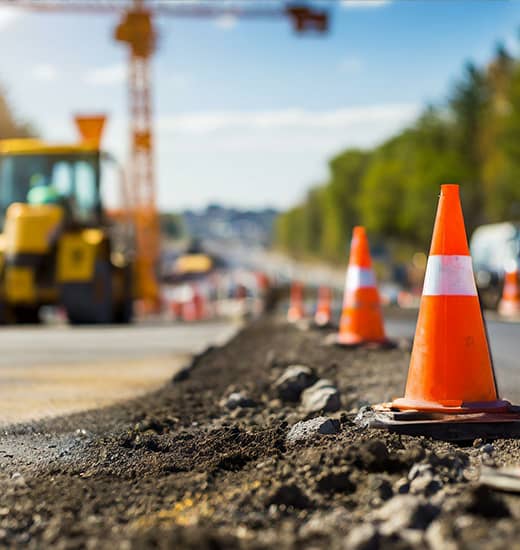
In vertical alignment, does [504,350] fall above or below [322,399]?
below

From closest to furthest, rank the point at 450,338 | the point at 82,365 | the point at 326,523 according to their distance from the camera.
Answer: the point at 326,523 → the point at 450,338 → the point at 82,365

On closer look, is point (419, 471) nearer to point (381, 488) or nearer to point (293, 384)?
point (381, 488)

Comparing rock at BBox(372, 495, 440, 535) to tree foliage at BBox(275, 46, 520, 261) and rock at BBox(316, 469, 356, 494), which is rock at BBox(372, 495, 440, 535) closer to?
rock at BBox(316, 469, 356, 494)

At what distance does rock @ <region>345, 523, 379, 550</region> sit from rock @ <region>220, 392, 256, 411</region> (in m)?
3.46

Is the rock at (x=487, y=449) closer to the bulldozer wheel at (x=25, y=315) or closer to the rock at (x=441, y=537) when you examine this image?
the rock at (x=441, y=537)

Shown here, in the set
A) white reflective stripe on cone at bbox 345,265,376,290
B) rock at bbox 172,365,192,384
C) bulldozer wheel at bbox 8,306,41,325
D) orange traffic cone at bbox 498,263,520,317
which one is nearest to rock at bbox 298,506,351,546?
rock at bbox 172,365,192,384

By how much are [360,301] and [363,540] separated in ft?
19.8

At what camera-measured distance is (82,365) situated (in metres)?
9.41

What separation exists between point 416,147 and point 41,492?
69.7m

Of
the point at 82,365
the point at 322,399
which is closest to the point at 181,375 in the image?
the point at 82,365

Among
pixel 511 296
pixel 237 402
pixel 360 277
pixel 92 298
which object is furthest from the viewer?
pixel 511 296

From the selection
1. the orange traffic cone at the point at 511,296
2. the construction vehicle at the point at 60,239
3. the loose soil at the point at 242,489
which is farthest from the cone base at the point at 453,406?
the orange traffic cone at the point at 511,296

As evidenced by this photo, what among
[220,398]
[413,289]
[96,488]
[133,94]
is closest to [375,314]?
[220,398]

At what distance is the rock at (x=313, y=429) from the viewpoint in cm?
474
